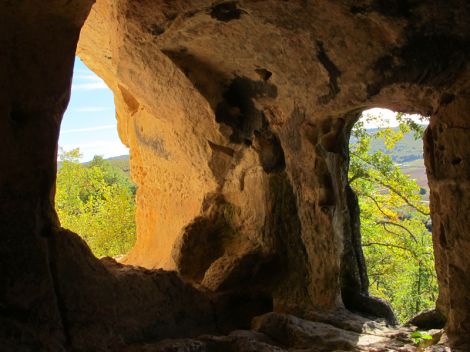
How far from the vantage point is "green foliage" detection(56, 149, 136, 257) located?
12.3 m

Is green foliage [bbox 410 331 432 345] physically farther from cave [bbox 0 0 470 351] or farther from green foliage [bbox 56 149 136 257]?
green foliage [bbox 56 149 136 257]

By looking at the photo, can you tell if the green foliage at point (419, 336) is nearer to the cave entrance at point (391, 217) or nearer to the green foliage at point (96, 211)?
the cave entrance at point (391, 217)

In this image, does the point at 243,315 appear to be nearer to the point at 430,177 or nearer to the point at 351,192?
the point at 351,192

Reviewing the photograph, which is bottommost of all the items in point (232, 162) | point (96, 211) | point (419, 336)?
point (419, 336)

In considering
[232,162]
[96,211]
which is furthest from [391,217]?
[96,211]

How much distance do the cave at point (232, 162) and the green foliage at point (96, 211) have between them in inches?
273

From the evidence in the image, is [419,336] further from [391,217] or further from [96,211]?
[96,211]

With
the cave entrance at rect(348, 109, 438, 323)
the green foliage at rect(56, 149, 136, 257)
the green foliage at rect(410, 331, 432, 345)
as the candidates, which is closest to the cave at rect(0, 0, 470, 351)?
the green foliage at rect(410, 331, 432, 345)

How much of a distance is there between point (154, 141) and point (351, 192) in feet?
7.30

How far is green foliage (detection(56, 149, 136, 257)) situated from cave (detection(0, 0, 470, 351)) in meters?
6.93

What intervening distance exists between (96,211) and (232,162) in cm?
1074

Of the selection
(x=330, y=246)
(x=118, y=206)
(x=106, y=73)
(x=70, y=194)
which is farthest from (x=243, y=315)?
(x=70, y=194)

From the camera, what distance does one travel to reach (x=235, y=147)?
4.75m

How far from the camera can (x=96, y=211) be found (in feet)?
48.2
